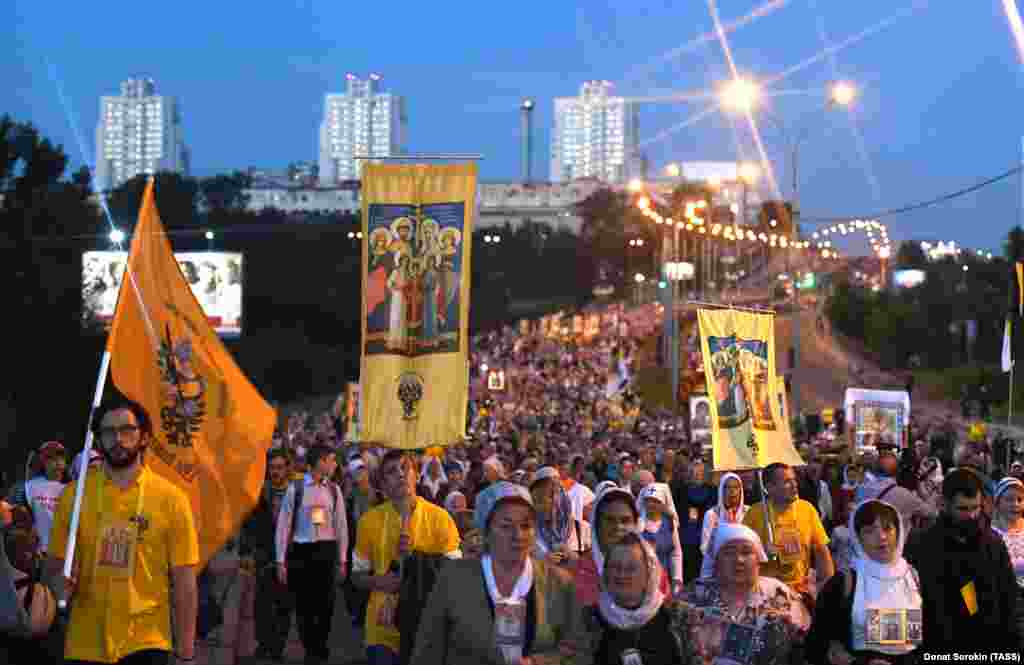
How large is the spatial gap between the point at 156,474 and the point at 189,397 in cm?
87

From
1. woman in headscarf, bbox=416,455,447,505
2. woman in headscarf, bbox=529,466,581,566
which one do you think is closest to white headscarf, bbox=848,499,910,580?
woman in headscarf, bbox=529,466,581,566

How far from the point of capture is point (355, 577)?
830cm

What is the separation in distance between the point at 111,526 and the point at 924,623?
290 centimetres

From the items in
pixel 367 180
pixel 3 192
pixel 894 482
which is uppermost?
pixel 3 192

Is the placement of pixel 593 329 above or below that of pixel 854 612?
above

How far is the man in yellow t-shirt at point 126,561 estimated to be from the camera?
6039 millimetres

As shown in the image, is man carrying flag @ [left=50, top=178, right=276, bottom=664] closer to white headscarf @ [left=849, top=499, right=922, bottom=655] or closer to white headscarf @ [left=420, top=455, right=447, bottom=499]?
white headscarf @ [left=849, top=499, right=922, bottom=655]

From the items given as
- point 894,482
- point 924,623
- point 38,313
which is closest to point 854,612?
point 924,623

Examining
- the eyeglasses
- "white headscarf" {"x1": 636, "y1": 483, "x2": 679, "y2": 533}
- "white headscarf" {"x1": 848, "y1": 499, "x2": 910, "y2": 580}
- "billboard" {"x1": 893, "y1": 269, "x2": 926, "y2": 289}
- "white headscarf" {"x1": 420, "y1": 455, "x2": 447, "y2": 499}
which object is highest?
"billboard" {"x1": 893, "y1": 269, "x2": 926, "y2": 289}

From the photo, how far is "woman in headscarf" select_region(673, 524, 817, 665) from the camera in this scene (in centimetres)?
595

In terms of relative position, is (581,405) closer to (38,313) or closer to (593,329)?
(38,313)

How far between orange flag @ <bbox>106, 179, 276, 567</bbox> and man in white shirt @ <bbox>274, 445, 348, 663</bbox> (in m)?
3.39

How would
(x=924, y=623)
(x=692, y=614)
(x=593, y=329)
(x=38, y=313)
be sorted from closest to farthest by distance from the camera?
(x=692, y=614)
(x=924, y=623)
(x=38, y=313)
(x=593, y=329)

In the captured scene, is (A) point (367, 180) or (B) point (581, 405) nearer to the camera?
(A) point (367, 180)
